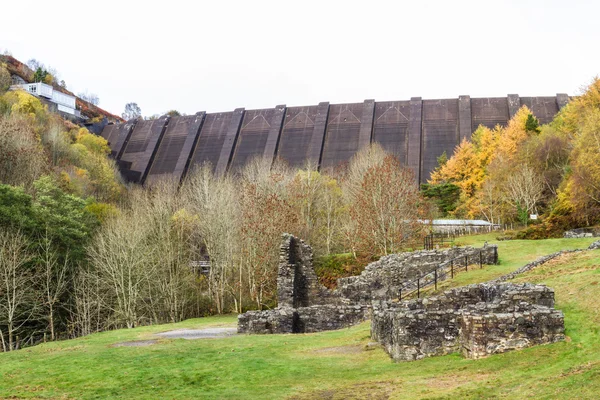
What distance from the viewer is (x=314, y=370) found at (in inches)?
598

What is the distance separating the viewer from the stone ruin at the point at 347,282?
25953 millimetres

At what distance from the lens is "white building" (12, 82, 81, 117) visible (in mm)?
113500

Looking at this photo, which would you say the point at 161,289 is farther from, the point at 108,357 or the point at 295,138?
the point at 295,138

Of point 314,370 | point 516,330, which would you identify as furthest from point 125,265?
point 516,330

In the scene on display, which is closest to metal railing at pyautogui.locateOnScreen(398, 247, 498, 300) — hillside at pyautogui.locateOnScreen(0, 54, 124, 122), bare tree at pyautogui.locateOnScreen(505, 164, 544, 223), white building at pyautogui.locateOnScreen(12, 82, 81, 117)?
bare tree at pyautogui.locateOnScreen(505, 164, 544, 223)

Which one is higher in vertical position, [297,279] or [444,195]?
[444,195]

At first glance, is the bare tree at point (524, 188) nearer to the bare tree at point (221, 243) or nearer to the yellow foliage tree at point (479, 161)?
the yellow foliage tree at point (479, 161)

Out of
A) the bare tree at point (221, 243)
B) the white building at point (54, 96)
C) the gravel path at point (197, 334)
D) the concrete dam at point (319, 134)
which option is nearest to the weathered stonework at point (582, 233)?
the bare tree at point (221, 243)

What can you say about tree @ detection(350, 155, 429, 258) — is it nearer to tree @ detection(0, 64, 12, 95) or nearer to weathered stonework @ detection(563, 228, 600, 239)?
weathered stonework @ detection(563, 228, 600, 239)

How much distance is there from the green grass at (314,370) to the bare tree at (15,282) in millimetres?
17883

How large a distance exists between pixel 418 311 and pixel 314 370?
3210mm

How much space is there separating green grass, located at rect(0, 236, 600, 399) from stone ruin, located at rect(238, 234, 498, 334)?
4879mm

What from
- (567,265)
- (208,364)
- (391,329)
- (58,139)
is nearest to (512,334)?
(391,329)

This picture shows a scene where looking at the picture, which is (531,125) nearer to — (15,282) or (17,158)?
(17,158)
